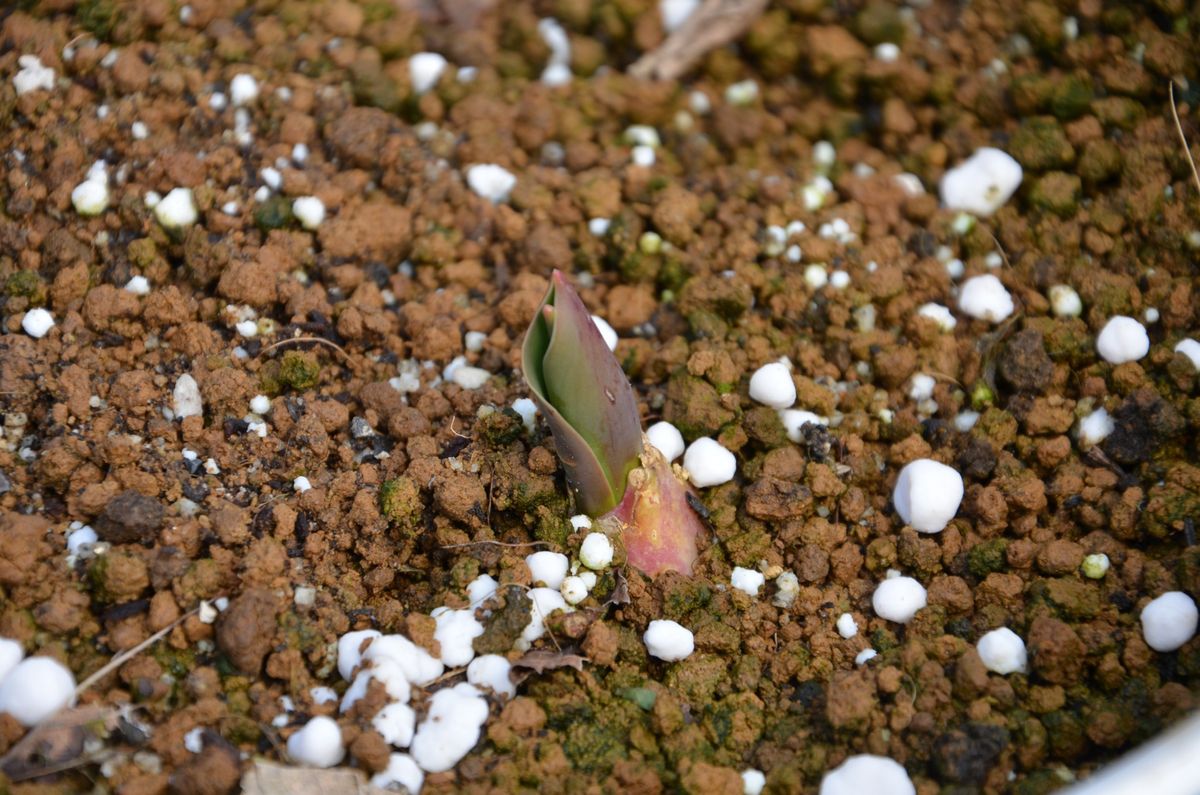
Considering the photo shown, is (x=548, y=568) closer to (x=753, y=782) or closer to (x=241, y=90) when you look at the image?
(x=753, y=782)

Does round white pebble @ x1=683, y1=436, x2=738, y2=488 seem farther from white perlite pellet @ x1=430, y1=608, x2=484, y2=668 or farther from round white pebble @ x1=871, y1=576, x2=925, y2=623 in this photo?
white perlite pellet @ x1=430, y1=608, x2=484, y2=668

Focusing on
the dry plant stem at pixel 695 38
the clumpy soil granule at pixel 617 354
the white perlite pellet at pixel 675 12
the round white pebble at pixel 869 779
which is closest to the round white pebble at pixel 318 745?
the clumpy soil granule at pixel 617 354

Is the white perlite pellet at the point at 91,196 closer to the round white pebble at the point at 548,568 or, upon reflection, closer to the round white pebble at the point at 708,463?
the round white pebble at the point at 548,568

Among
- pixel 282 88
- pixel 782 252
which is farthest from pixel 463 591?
pixel 282 88

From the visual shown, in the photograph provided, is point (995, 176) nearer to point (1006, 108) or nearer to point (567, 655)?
point (1006, 108)

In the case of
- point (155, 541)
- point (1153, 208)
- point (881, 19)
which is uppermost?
point (881, 19)

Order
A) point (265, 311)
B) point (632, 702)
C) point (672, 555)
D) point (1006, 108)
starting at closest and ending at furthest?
1. point (632, 702)
2. point (672, 555)
3. point (265, 311)
4. point (1006, 108)
